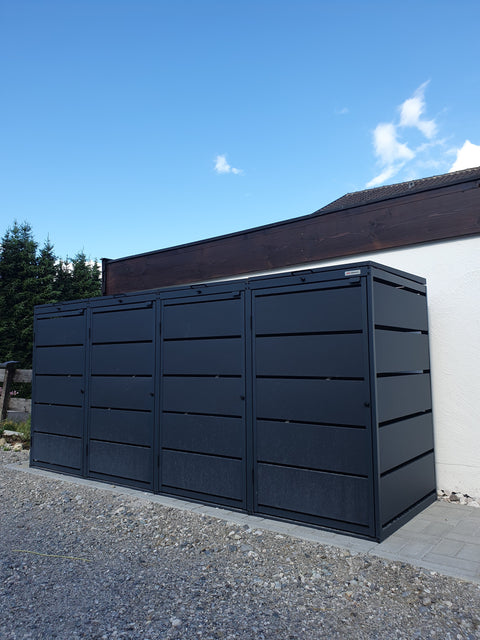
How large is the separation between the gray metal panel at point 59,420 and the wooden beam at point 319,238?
2.07 metres

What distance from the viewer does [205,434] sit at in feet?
14.3

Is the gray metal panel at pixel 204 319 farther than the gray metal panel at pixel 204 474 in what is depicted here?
Yes

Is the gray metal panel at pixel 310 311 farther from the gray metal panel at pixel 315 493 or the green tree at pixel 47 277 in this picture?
the green tree at pixel 47 277

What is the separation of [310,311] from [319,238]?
162 centimetres

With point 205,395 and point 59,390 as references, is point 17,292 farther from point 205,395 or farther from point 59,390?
point 205,395

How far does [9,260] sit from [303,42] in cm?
1895

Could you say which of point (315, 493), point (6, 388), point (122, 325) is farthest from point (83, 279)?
point (315, 493)

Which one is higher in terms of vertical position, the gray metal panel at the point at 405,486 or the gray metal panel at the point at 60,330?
the gray metal panel at the point at 60,330

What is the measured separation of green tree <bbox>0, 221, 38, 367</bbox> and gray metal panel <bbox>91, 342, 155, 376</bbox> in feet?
51.5

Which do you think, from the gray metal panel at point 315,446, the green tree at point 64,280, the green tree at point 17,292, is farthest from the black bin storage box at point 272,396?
the green tree at point 64,280

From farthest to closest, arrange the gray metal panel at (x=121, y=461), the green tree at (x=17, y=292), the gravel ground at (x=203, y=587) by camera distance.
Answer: the green tree at (x=17, y=292)
the gray metal panel at (x=121, y=461)
the gravel ground at (x=203, y=587)

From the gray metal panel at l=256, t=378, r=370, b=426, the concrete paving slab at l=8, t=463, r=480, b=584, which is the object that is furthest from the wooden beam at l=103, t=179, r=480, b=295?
the concrete paving slab at l=8, t=463, r=480, b=584

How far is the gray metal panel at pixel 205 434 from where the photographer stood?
163 inches

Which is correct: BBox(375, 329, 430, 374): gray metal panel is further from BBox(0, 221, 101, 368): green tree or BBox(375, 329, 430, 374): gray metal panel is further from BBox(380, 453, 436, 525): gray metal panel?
BBox(0, 221, 101, 368): green tree
